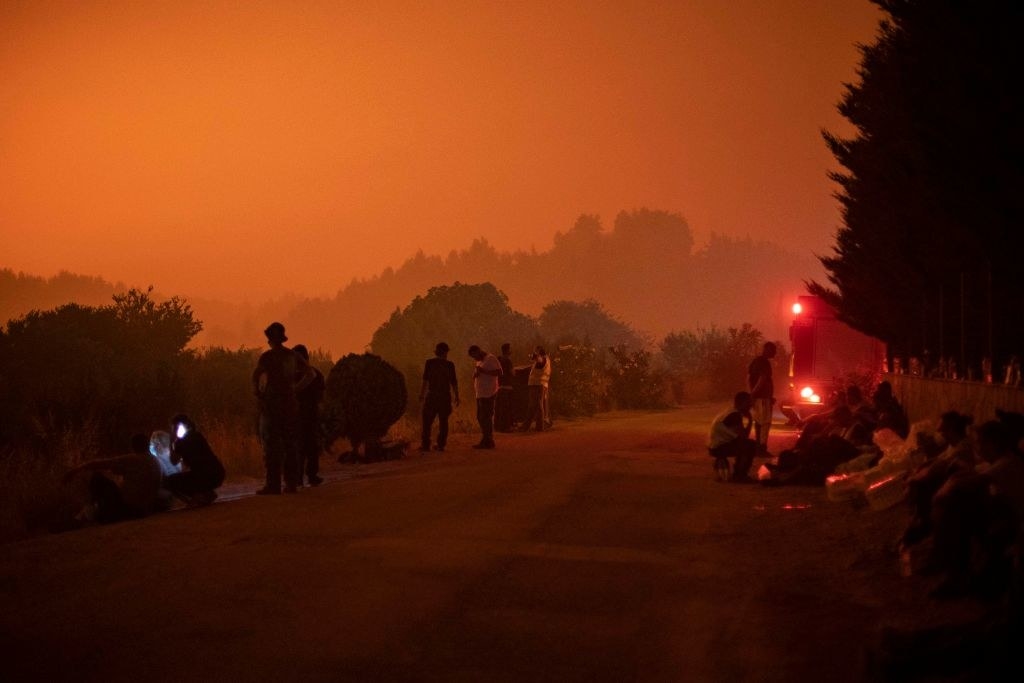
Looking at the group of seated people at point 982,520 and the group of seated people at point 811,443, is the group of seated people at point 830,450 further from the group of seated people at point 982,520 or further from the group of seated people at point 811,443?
the group of seated people at point 982,520

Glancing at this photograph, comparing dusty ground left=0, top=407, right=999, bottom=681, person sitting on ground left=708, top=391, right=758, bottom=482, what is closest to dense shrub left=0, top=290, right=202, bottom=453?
dusty ground left=0, top=407, right=999, bottom=681

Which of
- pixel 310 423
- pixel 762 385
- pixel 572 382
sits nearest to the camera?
pixel 310 423

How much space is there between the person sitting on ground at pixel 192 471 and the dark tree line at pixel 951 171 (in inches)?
369

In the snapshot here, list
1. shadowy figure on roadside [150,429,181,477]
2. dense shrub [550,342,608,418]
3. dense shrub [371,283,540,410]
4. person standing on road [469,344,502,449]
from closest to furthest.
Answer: shadowy figure on roadside [150,429,181,477] < person standing on road [469,344,502,449] < dense shrub [550,342,608,418] < dense shrub [371,283,540,410]

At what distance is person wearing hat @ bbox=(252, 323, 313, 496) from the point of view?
14.9 m

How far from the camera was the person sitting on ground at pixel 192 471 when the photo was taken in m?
13.8

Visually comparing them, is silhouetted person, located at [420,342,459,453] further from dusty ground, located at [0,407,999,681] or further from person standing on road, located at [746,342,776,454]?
dusty ground, located at [0,407,999,681]

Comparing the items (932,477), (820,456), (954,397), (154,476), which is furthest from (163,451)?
(954,397)

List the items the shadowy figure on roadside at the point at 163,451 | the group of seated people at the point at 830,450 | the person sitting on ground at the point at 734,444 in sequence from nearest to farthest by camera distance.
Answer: the shadowy figure on roadside at the point at 163,451 < the group of seated people at the point at 830,450 < the person sitting on ground at the point at 734,444

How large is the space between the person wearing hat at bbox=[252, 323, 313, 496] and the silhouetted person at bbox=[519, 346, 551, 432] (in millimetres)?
11898

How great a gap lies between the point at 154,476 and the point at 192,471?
0.72 m

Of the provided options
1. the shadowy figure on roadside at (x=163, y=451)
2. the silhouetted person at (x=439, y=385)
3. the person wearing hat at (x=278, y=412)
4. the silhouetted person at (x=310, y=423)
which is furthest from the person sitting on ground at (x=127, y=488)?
the silhouetted person at (x=439, y=385)

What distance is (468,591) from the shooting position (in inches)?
346

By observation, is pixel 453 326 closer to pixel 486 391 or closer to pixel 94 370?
pixel 94 370
